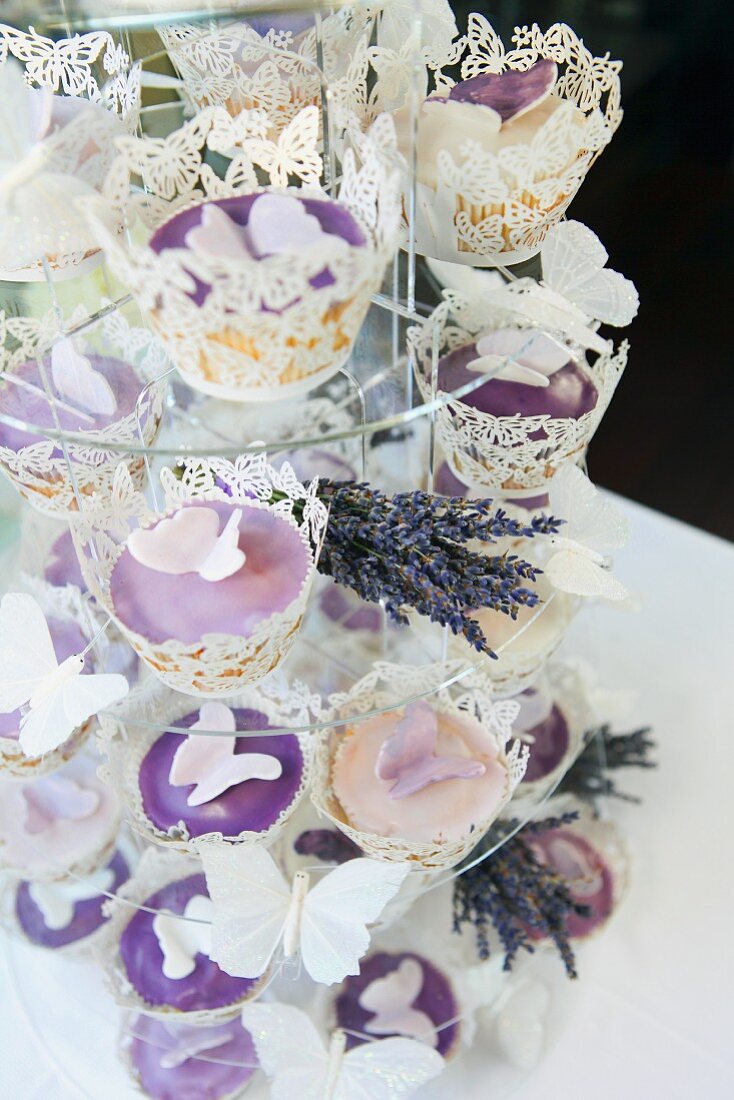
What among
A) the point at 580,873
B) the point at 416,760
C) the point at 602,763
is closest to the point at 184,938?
the point at 416,760

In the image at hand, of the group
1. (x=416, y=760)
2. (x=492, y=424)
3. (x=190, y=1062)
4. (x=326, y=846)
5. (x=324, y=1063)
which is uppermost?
(x=492, y=424)

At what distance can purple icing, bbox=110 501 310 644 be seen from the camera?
0.98 m

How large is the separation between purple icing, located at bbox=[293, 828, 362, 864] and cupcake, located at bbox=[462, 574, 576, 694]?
0.98ft

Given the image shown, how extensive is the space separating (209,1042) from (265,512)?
2.53 feet

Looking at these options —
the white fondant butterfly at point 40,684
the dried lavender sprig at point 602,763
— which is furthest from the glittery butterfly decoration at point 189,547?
the dried lavender sprig at point 602,763

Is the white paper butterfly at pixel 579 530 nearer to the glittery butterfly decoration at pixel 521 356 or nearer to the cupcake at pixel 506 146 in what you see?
the glittery butterfly decoration at pixel 521 356

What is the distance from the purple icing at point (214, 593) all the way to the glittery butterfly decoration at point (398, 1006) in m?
0.70

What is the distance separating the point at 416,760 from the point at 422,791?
0.04 m

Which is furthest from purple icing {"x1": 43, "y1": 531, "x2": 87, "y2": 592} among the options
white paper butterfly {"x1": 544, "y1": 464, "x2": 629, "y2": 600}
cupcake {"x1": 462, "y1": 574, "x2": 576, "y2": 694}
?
white paper butterfly {"x1": 544, "y1": 464, "x2": 629, "y2": 600}

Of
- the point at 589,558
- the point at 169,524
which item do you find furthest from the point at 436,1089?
the point at 169,524

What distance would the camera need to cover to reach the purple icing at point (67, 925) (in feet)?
4.83

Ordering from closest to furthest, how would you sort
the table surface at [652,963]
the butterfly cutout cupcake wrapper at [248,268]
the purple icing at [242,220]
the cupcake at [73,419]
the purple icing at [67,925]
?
the butterfly cutout cupcake wrapper at [248,268] → the purple icing at [242,220] → the cupcake at [73,419] → the table surface at [652,963] → the purple icing at [67,925]

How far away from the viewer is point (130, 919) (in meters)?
1.39

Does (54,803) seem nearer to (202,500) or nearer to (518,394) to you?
(202,500)
